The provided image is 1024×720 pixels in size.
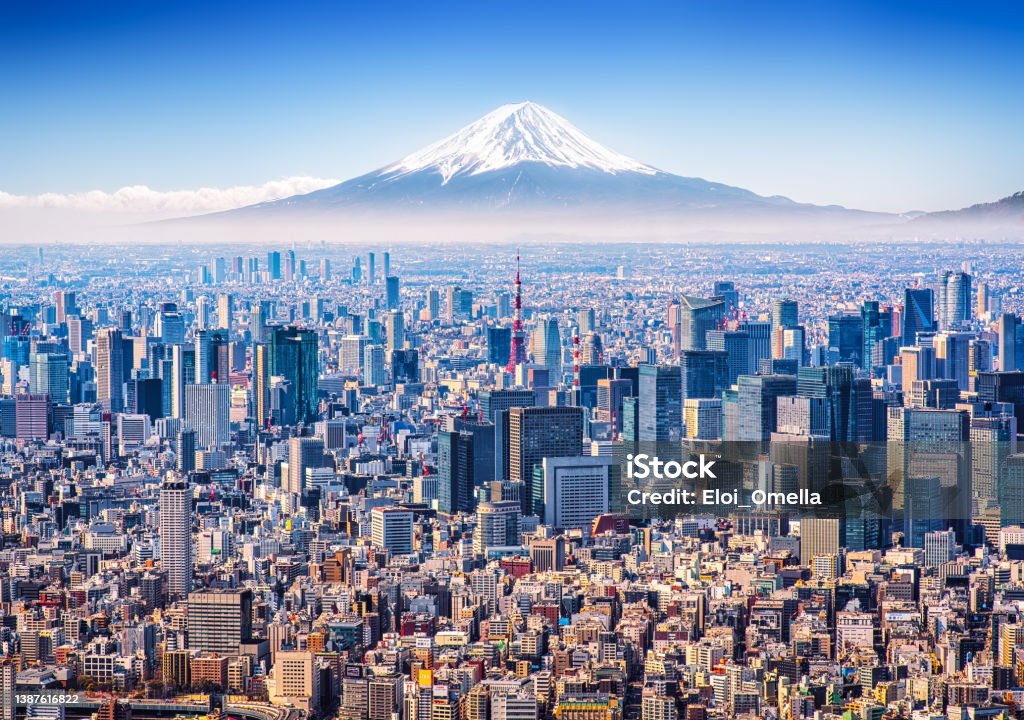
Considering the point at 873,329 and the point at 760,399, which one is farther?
the point at 873,329

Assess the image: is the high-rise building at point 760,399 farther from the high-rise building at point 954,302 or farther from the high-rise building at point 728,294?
the high-rise building at point 954,302

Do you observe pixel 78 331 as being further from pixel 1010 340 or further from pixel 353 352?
pixel 1010 340

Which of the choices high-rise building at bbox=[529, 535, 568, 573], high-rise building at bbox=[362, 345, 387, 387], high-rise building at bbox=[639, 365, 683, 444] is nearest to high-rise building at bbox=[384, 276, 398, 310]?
high-rise building at bbox=[362, 345, 387, 387]

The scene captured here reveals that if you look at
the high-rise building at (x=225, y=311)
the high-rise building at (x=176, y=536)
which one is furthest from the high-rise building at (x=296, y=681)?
the high-rise building at (x=225, y=311)

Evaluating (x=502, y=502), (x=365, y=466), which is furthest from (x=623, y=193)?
(x=502, y=502)

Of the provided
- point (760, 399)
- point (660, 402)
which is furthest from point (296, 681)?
point (660, 402)

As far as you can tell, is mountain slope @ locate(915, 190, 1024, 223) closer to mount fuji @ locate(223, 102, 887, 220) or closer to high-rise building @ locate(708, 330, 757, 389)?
mount fuji @ locate(223, 102, 887, 220)
